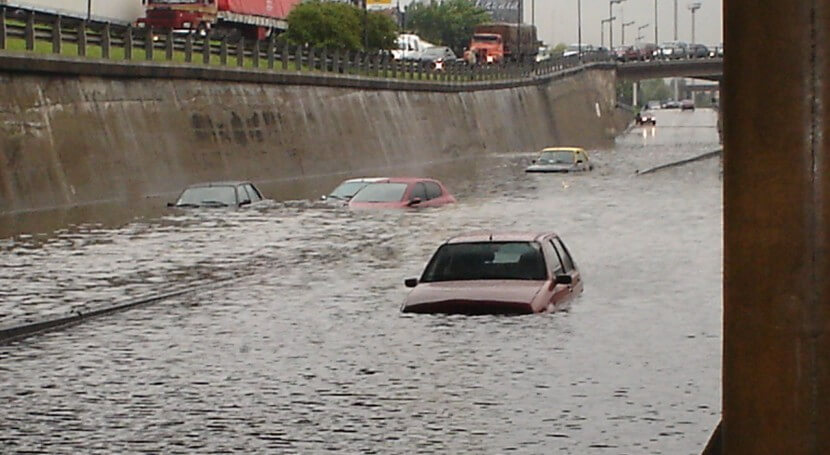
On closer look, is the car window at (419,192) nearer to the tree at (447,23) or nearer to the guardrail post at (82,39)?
the guardrail post at (82,39)

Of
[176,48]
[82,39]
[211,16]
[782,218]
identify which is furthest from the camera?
[211,16]

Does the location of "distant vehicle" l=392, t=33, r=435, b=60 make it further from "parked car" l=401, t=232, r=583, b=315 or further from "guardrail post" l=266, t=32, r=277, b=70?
"parked car" l=401, t=232, r=583, b=315

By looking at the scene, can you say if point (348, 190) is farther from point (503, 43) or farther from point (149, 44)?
point (503, 43)

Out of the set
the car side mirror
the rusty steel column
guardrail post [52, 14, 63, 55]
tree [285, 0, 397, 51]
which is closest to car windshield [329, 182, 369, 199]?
guardrail post [52, 14, 63, 55]

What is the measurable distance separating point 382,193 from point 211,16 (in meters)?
27.9

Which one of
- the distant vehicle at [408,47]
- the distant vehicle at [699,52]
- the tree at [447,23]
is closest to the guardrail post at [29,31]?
the distant vehicle at [408,47]

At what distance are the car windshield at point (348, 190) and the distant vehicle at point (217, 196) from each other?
1.99m

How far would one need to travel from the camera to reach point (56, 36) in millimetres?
45281

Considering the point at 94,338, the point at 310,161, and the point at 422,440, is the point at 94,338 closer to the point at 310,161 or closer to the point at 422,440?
the point at 422,440

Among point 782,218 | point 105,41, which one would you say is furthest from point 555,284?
point 105,41

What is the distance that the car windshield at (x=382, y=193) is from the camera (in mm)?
42125

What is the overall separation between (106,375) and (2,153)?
24660mm

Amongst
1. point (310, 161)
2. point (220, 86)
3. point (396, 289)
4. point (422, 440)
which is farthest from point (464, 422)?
point (310, 161)

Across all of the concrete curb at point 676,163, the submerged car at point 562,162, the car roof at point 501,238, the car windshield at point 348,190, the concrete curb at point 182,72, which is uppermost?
the concrete curb at point 182,72
